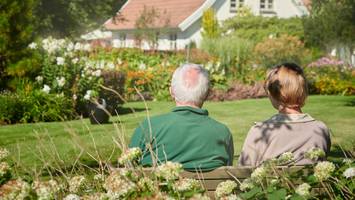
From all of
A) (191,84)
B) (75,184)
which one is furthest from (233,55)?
(75,184)

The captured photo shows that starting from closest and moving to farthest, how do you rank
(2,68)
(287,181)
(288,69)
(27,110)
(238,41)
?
(287,181) < (288,69) < (27,110) < (2,68) < (238,41)

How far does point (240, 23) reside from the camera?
40188mm

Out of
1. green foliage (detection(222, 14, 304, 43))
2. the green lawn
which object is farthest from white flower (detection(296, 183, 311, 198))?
green foliage (detection(222, 14, 304, 43))

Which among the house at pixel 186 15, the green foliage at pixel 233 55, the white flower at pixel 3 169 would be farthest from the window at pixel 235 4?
the white flower at pixel 3 169

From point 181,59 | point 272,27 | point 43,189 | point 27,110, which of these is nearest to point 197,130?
point 43,189

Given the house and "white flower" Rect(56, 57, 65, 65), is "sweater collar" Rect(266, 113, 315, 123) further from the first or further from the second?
the house

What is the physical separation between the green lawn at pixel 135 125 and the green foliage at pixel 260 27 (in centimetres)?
2032

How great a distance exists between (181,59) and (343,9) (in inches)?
432

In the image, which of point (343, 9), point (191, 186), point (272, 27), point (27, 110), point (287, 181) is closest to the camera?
point (191, 186)

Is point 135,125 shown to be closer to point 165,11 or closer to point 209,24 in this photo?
point 209,24

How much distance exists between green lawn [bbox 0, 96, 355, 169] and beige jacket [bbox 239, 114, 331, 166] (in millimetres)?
3306

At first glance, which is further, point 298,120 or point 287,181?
point 298,120

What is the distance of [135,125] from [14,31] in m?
3.96

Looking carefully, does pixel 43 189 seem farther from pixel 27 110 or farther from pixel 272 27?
pixel 272 27
